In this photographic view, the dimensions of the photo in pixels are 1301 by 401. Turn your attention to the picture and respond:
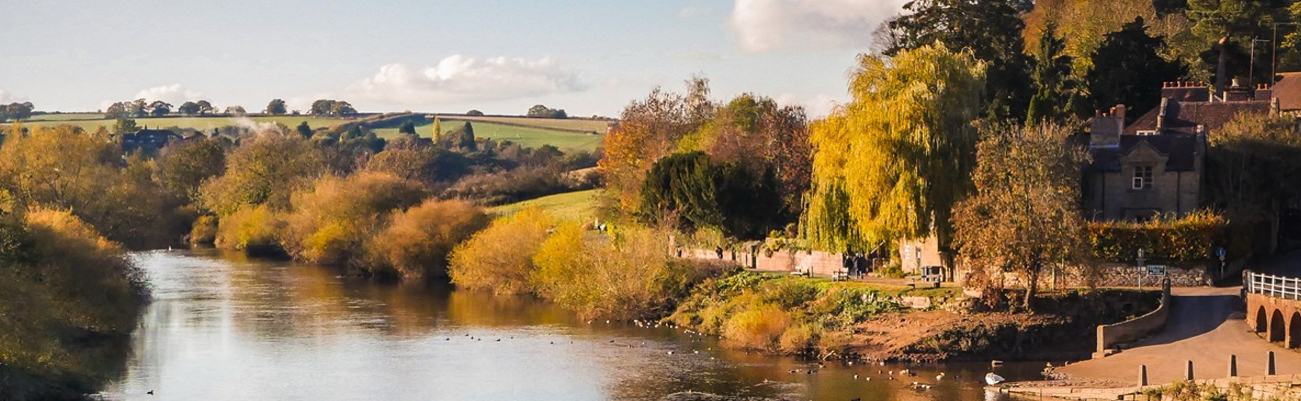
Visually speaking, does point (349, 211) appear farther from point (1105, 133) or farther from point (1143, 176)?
point (1143, 176)

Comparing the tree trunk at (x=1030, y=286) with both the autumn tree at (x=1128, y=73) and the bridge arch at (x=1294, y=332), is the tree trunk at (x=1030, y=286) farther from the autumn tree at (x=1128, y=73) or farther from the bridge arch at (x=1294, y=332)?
the autumn tree at (x=1128, y=73)

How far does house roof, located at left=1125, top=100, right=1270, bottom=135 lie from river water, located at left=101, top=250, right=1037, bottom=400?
934 inches

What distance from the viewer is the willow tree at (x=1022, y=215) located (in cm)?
5419

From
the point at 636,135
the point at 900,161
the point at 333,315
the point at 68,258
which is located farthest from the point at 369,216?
the point at 900,161

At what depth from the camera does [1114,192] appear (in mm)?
63344

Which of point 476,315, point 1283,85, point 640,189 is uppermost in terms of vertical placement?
point 1283,85

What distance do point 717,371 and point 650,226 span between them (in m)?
26.6

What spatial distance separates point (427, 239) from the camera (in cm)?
9569

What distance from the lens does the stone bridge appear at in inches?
1898

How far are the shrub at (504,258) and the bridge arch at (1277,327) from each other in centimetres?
4241

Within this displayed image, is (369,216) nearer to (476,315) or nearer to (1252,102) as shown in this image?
(476,315)

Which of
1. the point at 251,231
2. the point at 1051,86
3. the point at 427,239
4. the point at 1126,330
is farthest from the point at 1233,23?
the point at 251,231

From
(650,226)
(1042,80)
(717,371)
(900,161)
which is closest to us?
(717,371)

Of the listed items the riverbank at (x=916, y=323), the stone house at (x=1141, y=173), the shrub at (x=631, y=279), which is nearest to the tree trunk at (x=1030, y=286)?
the riverbank at (x=916, y=323)
